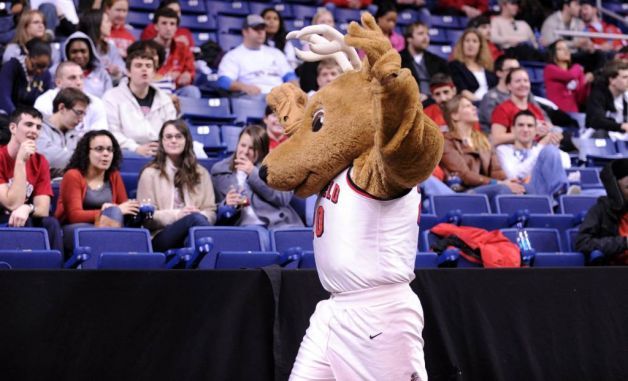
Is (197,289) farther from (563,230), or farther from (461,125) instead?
(461,125)

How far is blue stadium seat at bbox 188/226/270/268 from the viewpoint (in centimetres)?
631

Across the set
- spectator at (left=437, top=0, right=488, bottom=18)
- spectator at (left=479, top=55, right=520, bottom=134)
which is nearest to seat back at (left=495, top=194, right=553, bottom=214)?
spectator at (left=479, top=55, right=520, bottom=134)

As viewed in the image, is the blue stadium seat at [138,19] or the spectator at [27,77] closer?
the spectator at [27,77]

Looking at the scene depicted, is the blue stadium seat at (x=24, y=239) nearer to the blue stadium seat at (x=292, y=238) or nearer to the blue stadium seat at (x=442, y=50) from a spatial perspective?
the blue stadium seat at (x=292, y=238)

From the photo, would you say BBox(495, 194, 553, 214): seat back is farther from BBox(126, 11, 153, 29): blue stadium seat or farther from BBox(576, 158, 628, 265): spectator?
BBox(126, 11, 153, 29): blue stadium seat

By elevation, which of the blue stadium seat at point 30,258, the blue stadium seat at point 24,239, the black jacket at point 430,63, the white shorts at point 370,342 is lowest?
the white shorts at point 370,342

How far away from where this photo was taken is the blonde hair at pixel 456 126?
28.2 feet

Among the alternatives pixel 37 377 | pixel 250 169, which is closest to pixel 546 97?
pixel 250 169

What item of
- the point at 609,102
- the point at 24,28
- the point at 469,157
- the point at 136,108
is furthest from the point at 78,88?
the point at 609,102

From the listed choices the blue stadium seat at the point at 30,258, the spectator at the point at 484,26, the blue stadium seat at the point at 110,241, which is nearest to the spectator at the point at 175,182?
the blue stadium seat at the point at 110,241

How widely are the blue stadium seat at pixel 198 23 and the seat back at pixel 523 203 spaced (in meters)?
4.73

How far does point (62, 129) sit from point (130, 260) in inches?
83.4

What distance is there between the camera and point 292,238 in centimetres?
659

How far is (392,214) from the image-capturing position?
3.95 meters
